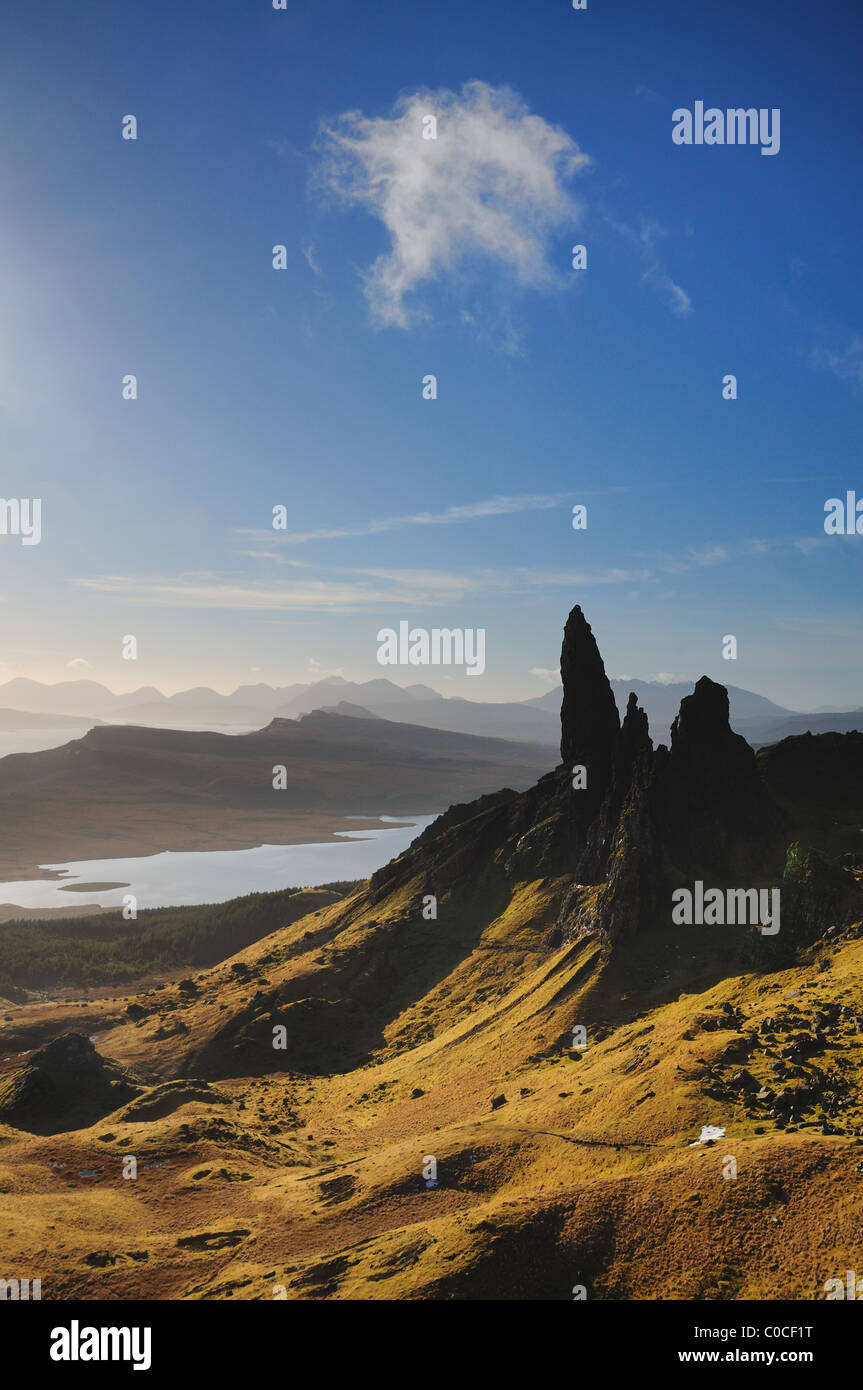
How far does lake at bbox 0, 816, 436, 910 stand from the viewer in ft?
434

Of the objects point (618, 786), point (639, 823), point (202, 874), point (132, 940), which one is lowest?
point (202, 874)

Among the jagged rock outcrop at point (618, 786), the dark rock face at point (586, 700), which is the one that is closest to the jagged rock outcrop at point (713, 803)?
the jagged rock outcrop at point (618, 786)

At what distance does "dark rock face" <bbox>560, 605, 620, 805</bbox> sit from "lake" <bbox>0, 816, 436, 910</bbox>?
3210 inches

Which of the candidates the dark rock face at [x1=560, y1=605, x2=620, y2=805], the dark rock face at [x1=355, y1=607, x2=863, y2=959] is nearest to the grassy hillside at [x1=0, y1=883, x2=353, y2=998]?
the dark rock face at [x1=355, y1=607, x2=863, y2=959]

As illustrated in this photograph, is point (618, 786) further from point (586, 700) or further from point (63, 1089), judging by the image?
point (63, 1089)

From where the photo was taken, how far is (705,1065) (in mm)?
25109

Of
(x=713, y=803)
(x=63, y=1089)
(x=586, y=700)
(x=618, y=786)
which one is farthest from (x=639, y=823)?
(x=63, y=1089)

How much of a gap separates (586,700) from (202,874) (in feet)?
395

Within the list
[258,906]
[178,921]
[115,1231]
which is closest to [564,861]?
[115,1231]

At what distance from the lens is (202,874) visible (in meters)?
157

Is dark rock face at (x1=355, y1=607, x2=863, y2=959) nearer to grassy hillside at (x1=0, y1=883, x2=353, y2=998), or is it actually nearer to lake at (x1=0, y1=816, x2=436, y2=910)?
grassy hillside at (x1=0, y1=883, x2=353, y2=998)

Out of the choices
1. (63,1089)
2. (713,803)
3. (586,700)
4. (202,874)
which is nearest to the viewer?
(63,1089)

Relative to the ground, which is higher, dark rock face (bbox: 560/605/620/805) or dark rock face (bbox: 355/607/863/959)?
dark rock face (bbox: 560/605/620/805)

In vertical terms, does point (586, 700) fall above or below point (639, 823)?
above
